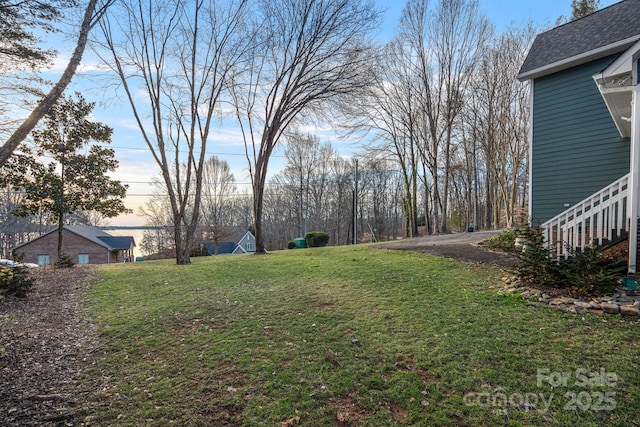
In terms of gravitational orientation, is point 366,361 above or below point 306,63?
below

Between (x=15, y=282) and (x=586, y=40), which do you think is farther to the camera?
(x=586, y=40)

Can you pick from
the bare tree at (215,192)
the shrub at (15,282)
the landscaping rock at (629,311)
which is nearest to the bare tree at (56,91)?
the shrub at (15,282)

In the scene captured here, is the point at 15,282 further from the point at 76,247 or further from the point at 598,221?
the point at 76,247

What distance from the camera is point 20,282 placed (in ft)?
19.4

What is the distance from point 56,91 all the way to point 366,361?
6.77m

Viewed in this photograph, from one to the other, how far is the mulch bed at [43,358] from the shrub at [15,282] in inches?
5.0

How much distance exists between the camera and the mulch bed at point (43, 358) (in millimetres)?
2324

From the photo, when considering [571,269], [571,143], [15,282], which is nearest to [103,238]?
[15,282]

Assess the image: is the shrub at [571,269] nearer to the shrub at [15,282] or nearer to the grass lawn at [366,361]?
the grass lawn at [366,361]

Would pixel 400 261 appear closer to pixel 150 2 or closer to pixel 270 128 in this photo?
pixel 270 128

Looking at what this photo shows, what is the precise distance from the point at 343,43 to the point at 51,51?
9450 mm

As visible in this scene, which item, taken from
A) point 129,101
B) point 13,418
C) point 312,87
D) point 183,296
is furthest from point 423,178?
point 13,418

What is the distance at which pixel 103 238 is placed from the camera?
28469 mm

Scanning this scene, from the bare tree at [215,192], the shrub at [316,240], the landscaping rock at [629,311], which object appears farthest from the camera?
the bare tree at [215,192]
